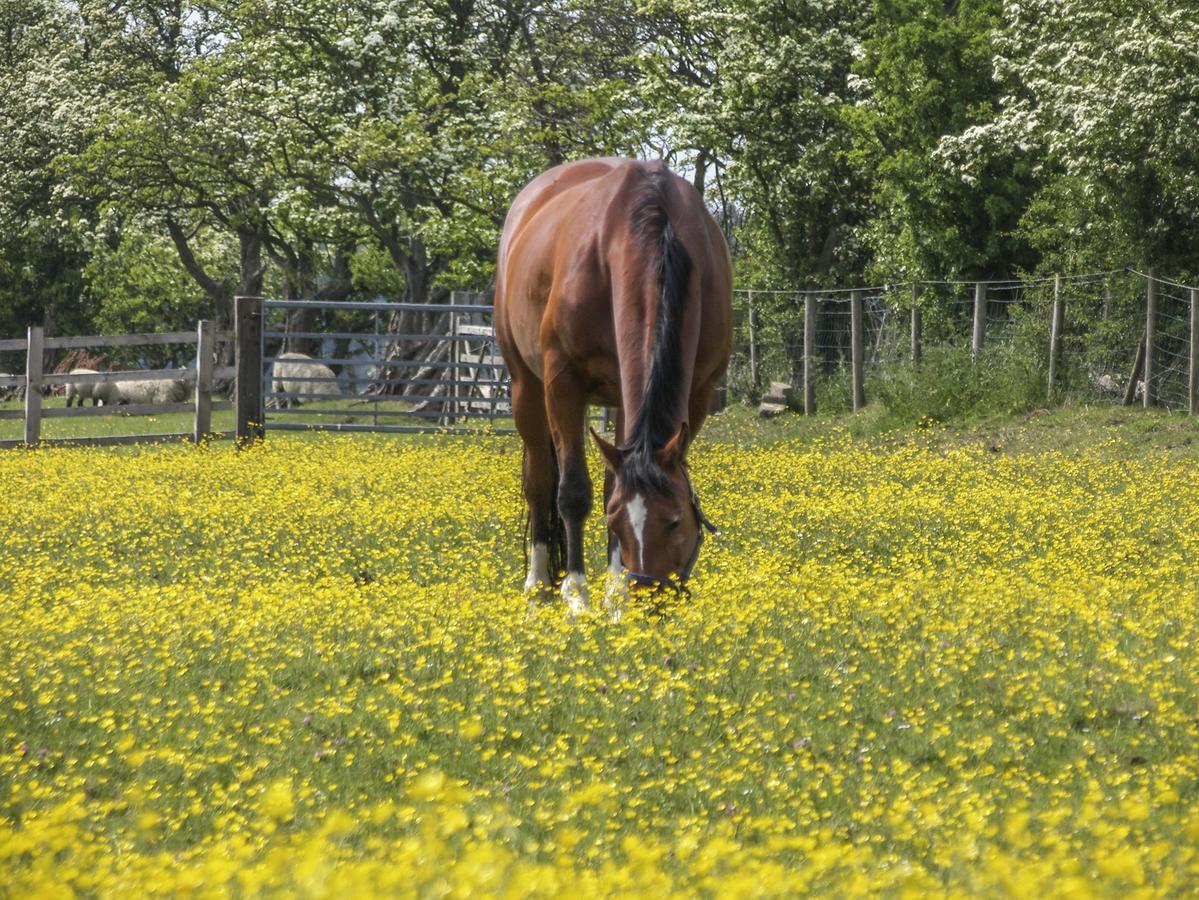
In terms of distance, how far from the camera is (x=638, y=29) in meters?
35.7

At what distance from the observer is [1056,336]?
20922mm

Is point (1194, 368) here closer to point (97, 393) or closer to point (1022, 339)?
point (1022, 339)

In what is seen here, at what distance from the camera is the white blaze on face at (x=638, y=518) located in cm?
697

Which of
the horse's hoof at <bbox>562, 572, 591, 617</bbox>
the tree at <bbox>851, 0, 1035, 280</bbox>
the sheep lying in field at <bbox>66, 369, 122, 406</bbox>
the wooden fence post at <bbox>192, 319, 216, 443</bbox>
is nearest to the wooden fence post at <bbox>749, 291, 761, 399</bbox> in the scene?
the tree at <bbox>851, 0, 1035, 280</bbox>

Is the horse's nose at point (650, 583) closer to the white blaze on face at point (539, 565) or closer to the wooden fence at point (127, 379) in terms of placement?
the white blaze on face at point (539, 565)

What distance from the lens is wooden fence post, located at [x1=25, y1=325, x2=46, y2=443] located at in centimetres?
2109

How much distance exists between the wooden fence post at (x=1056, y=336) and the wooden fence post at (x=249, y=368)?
10657mm

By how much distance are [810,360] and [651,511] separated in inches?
706

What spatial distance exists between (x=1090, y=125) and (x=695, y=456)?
7639 millimetres

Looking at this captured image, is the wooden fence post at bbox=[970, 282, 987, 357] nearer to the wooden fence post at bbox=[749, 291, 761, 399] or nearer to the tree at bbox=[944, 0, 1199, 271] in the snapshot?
the tree at bbox=[944, 0, 1199, 271]

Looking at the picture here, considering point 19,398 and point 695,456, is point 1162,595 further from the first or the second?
point 19,398

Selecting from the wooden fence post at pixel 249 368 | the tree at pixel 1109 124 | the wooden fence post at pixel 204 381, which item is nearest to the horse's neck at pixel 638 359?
the wooden fence post at pixel 249 368

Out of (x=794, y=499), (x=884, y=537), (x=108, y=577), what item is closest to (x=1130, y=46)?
(x=794, y=499)

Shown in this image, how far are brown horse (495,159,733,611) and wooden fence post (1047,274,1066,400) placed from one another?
12.2 meters
